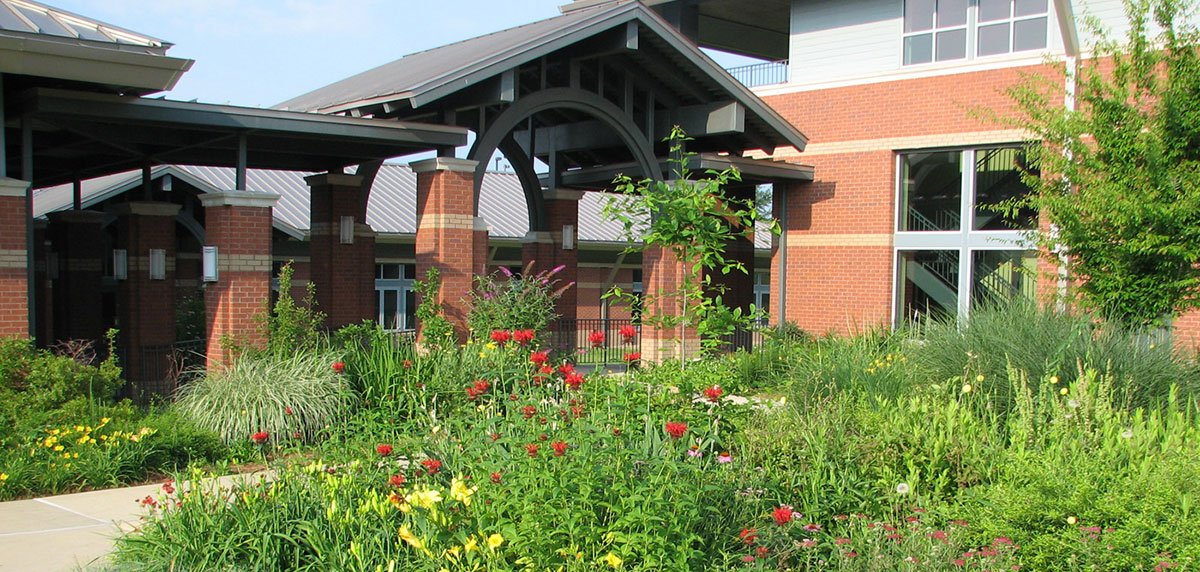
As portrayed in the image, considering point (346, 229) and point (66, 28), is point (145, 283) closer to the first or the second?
point (346, 229)

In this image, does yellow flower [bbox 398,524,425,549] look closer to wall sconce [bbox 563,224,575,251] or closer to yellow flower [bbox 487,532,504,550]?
yellow flower [bbox 487,532,504,550]

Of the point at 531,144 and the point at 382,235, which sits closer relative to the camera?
the point at 531,144

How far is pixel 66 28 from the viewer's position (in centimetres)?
1061

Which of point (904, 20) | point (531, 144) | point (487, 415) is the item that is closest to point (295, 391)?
point (487, 415)

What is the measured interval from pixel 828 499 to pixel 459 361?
5.40m

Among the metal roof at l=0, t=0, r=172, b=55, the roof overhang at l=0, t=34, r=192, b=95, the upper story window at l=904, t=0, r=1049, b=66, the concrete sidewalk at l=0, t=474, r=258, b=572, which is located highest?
the upper story window at l=904, t=0, r=1049, b=66

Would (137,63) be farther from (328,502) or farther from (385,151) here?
(328,502)

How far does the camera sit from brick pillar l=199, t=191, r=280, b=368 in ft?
40.6

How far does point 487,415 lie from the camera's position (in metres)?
7.56

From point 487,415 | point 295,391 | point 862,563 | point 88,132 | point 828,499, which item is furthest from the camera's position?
point 88,132

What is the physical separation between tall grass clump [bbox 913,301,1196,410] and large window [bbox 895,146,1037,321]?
7909mm

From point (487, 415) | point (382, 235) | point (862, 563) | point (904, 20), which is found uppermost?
point (904, 20)

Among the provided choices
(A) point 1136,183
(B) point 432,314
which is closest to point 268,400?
(B) point 432,314

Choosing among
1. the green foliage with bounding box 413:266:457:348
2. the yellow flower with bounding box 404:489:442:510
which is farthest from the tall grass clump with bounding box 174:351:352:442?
the yellow flower with bounding box 404:489:442:510
